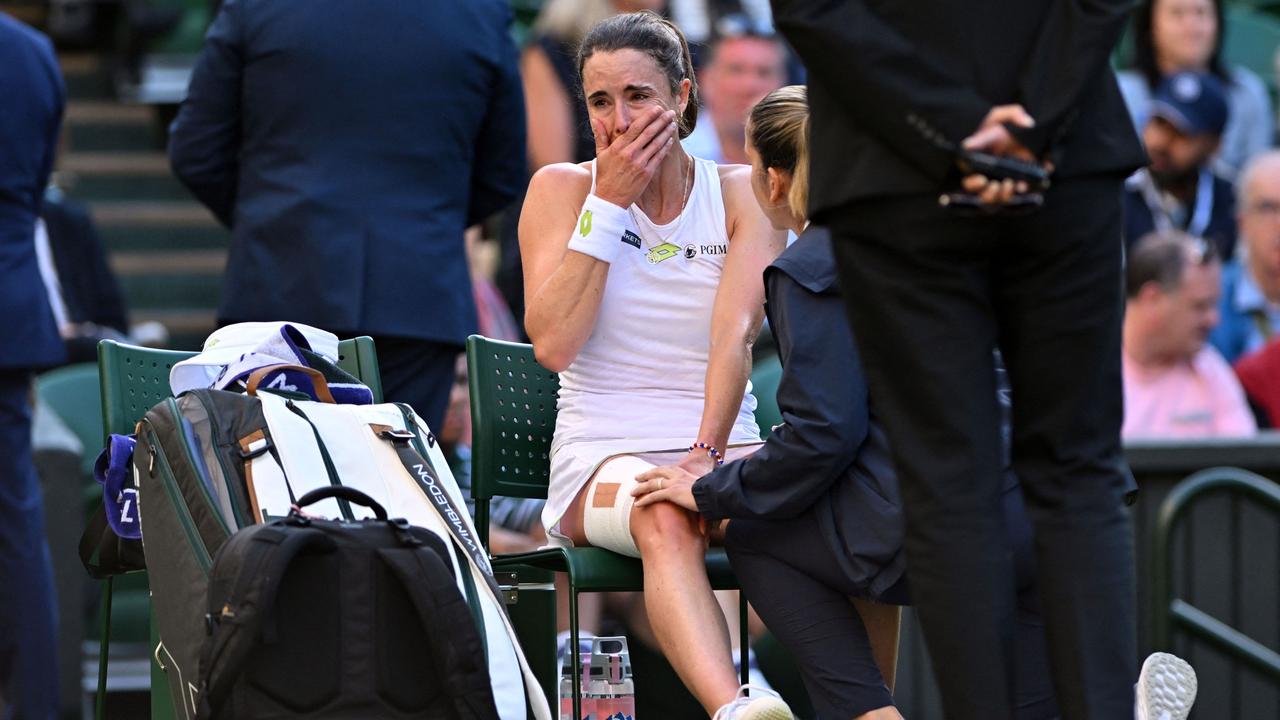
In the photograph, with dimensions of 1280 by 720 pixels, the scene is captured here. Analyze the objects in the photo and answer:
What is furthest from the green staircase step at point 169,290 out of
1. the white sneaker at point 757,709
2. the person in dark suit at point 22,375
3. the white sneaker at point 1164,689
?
the white sneaker at point 1164,689

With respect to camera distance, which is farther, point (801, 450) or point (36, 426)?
point (36, 426)

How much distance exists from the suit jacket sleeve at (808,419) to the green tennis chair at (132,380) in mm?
874

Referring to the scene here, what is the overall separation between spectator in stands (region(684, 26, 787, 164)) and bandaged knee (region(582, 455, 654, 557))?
329 cm

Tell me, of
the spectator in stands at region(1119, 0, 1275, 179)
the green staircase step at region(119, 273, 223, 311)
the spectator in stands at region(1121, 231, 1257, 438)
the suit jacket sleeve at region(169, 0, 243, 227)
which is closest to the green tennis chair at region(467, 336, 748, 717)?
the suit jacket sleeve at region(169, 0, 243, 227)

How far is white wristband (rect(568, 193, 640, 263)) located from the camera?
357 centimetres

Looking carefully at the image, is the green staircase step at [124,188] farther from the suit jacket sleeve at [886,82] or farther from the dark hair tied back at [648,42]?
the suit jacket sleeve at [886,82]

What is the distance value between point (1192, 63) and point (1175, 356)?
7.59ft

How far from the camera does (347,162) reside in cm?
418

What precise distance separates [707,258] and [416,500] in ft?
2.87

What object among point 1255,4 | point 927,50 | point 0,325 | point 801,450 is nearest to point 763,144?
point 801,450

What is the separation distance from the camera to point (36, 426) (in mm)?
5652

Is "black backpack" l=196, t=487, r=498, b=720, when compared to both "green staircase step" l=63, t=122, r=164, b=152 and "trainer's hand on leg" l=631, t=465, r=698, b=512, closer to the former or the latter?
"trainer's hand on leg" l=631, t=465, r=698, b=512

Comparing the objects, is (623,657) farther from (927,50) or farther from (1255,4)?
(1255,4)

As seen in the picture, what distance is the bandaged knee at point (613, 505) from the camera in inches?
136
